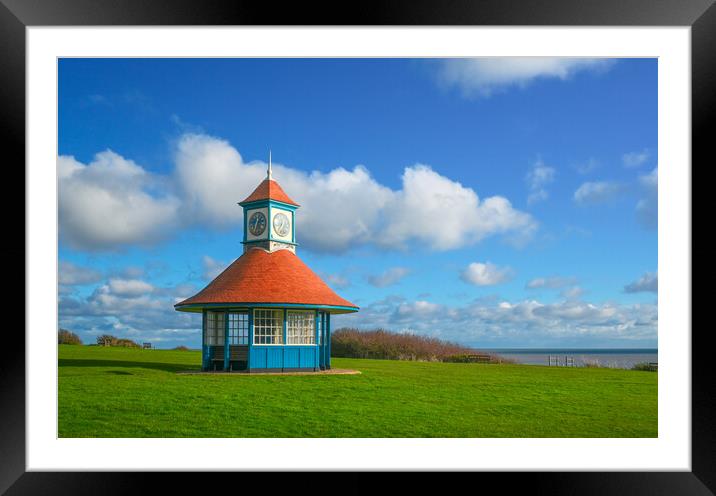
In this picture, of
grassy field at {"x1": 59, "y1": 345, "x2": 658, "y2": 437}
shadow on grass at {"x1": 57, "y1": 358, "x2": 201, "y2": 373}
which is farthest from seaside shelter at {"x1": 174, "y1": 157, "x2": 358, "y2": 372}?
grassy field at {"x1": 59, "y1": 345, "x2": 658, "y2": 437}

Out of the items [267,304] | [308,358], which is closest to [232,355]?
[267,304]

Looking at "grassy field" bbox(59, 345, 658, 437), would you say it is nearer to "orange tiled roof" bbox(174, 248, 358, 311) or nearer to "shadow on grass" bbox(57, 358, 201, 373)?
"shadow on grass" bbox(57, 358, 201, 373)

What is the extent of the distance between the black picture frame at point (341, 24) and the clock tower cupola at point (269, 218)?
1269cm

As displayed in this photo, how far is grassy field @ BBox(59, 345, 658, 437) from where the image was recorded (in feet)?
37.7

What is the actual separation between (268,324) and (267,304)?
847mm

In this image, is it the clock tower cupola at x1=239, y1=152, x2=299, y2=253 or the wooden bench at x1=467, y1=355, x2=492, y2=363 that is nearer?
the clock tower cupola at x1=239, y1=152, x2=299, y2=253

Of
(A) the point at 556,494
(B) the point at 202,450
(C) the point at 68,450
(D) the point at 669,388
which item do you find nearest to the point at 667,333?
(D) the point at 669,388

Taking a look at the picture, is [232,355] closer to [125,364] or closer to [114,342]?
[125,364]

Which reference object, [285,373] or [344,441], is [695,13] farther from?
[285,373]

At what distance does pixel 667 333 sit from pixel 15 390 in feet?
21.6

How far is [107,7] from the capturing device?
6.90 meters

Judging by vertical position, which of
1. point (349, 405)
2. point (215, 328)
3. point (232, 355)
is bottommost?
point (349, 405)

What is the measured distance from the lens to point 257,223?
20.4 m

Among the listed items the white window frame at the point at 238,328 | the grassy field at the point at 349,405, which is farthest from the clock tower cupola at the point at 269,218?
the grassy field at the point at 349,405
